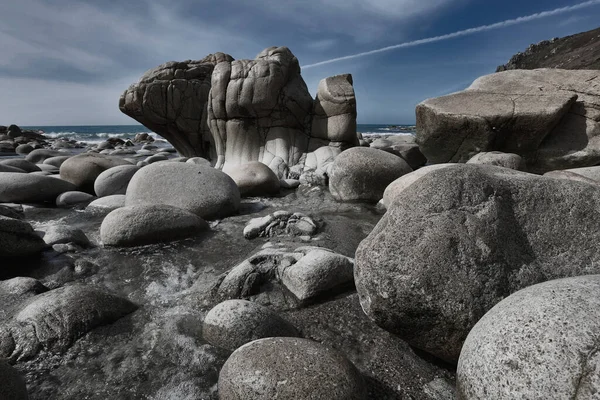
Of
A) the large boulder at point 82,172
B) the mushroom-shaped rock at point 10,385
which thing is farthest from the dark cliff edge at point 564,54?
the mushroom-shaped rock at point 10,385

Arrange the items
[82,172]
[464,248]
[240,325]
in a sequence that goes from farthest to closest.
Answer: [82,172] → [240,325] → [464,248]

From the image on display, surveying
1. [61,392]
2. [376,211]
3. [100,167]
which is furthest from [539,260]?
[100,167]

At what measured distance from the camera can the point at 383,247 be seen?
214 centimetres

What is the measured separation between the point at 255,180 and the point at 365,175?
7.10ft

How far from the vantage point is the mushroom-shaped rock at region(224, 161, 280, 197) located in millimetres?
6919

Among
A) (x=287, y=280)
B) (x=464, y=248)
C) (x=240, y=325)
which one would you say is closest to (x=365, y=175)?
(x=287, y=280)

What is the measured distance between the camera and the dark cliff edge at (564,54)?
129ft

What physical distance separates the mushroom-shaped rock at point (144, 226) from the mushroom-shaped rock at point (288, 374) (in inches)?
107

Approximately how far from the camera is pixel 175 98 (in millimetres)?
10070

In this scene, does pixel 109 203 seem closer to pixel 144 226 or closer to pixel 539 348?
pixel 144 226

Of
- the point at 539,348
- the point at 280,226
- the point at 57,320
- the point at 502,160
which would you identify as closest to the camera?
the point at 539,348

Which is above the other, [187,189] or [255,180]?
[187,189]

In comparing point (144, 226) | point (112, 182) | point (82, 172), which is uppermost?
point (82, 172)

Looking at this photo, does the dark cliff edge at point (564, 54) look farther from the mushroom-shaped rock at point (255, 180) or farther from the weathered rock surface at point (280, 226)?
the weathered rock surface at point (280, 226)
